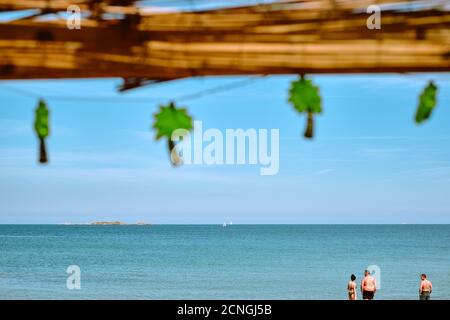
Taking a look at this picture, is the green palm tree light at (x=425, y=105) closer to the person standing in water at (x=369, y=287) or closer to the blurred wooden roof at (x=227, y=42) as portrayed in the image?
the blurred wooden roof at (x=227, y=42)

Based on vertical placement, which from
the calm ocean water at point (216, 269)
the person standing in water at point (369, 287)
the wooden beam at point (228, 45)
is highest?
the wooden beam at point (228, 45)

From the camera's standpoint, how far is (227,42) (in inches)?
67.9

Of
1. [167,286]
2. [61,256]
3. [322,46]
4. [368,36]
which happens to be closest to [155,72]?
[322,46]

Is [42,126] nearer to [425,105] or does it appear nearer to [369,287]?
[425,105]

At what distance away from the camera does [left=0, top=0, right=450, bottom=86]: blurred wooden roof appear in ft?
5.51

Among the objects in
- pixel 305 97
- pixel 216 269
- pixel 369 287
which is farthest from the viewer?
pixel 216 269

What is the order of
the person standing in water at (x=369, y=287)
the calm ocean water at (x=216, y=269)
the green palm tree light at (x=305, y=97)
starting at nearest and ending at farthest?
the green palm tree light at (x=305, y=97)
the person standing in water at (x=369, y=287)
the calm ocean water at (x=216, y=269)

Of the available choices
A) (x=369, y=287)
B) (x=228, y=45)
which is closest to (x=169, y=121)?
(x=228, y=45)

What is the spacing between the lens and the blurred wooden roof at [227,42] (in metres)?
1.68

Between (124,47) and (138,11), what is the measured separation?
0.12 m

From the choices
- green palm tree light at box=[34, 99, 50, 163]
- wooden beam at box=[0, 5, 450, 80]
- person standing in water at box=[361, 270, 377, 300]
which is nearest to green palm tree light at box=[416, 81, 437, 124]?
wooden beam at box=[0, 5, 450, 80]

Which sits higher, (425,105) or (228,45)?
(228,45)

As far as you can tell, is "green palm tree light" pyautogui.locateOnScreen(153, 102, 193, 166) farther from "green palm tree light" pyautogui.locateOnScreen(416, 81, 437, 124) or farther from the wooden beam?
"green palm tree light" pyautogui.locateOnScreen(416, 81, 437, 124)

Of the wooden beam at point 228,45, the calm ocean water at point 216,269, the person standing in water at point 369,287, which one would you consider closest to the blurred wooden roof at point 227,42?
the wooden beam at point 228,45
